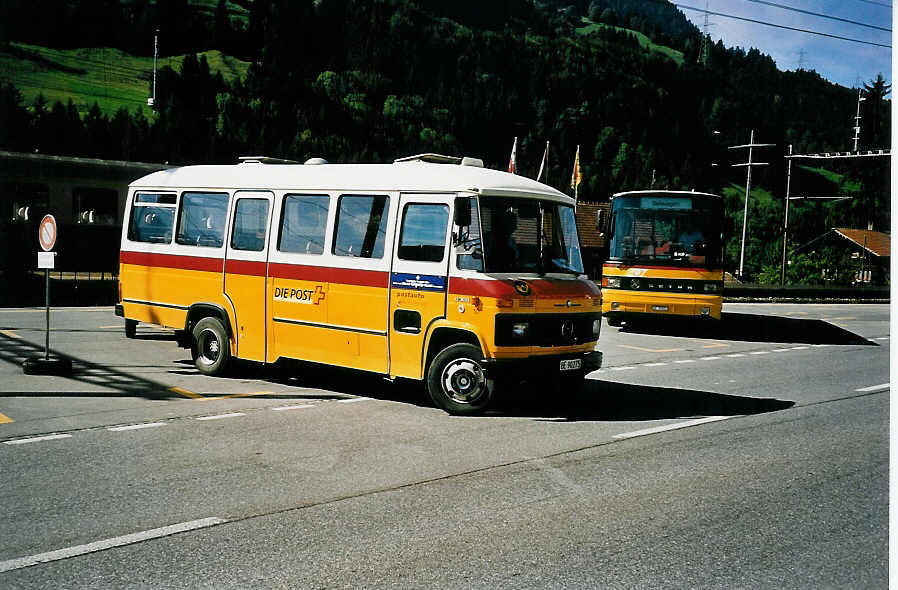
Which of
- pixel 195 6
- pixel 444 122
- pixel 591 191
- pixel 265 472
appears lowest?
pixel 265 472

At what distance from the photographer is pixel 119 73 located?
10406 centimetres

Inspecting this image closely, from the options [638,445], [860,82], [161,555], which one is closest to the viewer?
[161,555]

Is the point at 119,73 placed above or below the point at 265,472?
above

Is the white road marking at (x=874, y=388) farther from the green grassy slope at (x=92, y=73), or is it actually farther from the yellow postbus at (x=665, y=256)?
the green grassy slope at (x=92, y=73)

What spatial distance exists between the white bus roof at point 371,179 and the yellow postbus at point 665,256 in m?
8.74

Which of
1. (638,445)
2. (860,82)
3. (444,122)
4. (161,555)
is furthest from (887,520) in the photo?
(444,122)

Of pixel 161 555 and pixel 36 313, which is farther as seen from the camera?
pixel 36 313

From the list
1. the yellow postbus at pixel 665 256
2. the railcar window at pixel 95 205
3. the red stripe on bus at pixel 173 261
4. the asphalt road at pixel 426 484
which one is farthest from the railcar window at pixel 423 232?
the railcar window at pixel 95 205

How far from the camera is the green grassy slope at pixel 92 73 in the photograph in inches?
3574

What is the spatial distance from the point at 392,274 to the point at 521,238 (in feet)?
5.07

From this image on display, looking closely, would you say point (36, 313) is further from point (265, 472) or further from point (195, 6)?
point (195, 6)

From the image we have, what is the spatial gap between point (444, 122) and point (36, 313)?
298 feet

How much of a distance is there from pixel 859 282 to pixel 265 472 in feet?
144

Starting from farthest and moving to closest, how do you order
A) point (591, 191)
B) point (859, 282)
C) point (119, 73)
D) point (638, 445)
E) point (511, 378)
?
point (591, 191)
point (119, 73)
point (859, 282)
point (511, 378)
point (638, 445)
